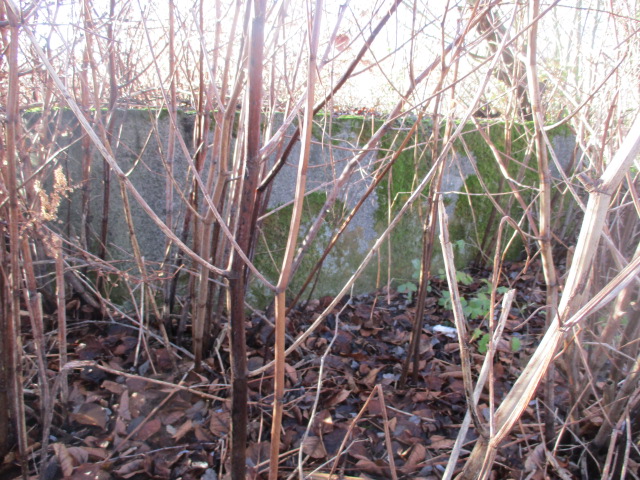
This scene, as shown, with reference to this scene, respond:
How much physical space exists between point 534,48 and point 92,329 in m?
2.04

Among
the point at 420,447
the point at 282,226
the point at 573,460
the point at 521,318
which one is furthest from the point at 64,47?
the point at 521,318

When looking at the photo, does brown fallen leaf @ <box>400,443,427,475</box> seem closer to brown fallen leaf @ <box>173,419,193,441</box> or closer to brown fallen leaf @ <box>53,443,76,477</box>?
brown fallen leaf @ <box>173,419,193,441</box>

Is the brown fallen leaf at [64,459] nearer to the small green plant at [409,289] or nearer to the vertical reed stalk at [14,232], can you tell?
the vertical reed stalk at [14,232]

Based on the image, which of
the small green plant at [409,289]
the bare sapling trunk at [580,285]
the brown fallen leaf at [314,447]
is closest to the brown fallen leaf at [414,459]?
the brown fallen leaf at [314,447]

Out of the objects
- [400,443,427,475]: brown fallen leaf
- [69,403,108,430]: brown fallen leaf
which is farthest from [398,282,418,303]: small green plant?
[69,403,108,430]: brown fallen leaf

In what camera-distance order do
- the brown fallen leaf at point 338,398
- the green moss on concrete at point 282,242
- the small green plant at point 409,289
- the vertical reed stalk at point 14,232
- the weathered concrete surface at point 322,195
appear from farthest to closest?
the small green plant at point 409,289, the green moss on concrete at point 282,242, the weathered concrete surface at point 322,195, the brown fallen leaf at point 338,398, the vertical reed stalk at point 14,232

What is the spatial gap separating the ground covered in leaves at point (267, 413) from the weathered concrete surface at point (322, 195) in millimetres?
445

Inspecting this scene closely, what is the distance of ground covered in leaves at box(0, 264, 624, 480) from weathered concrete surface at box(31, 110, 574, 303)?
0.44m

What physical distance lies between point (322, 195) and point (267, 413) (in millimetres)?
1362

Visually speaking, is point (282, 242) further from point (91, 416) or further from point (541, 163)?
point (541, 163)

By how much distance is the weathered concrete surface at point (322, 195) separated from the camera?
85.9 inches

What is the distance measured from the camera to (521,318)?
2.98 meters

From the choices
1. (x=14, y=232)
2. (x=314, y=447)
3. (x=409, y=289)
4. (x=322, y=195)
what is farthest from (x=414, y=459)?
(x=322, y=195)

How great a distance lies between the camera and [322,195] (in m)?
2.80
